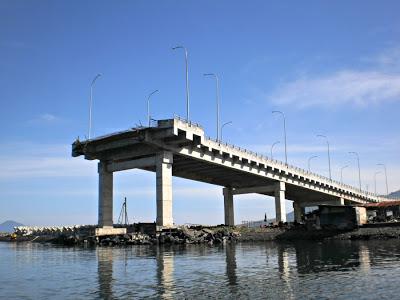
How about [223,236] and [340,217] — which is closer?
[223,236]

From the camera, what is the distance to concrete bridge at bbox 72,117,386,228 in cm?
6919

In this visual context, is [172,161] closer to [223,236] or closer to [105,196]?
[223,236]

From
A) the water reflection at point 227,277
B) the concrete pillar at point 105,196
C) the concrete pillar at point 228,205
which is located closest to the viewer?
the water reflection at point 227,277

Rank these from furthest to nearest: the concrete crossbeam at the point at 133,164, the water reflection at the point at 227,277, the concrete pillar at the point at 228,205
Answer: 1. the concrete pillar at the point at 228,205
2. the concrete crossbeam at the point at 133,164
3. the water reflection at the point at 227,277

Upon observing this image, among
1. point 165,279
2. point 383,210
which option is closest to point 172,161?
point 383,210

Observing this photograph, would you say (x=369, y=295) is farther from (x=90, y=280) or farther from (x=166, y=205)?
(x=166, y=205)

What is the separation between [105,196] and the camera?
8000 cm

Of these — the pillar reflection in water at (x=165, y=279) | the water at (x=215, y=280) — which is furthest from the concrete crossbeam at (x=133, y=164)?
the water at (x=215, y=280)

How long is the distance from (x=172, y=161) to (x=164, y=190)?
563 cm

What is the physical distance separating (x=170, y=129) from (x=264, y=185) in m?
52.6

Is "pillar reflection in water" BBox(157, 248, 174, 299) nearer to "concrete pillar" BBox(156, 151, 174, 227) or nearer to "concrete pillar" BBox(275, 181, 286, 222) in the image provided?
"concrete pillar" BBox(156, 151, 174, 227)

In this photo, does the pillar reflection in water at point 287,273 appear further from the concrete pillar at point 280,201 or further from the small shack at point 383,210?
the concrete pillar at point 280,201

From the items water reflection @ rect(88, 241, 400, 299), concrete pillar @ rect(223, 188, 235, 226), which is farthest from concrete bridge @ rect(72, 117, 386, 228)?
water reflection @ rect(88, 241, 400, 299)

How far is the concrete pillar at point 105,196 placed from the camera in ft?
260
